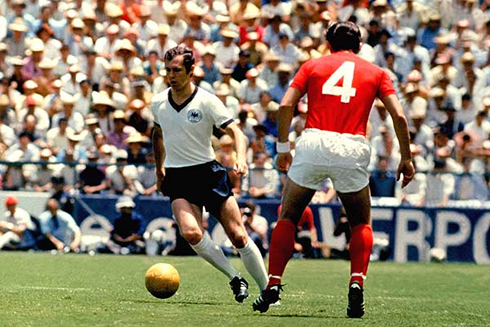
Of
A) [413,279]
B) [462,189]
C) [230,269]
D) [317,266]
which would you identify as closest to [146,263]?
[317,266]

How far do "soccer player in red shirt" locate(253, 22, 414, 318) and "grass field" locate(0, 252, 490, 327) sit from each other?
0.51m

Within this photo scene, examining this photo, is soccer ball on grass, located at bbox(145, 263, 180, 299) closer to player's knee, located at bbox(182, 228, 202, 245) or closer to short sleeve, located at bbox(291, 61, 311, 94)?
player's knee, located at bbox(182, 228, 202, 245)

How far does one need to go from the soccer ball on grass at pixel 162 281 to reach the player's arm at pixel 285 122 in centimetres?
180

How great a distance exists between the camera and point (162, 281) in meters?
10.3

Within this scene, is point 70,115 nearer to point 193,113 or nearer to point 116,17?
point 116,17

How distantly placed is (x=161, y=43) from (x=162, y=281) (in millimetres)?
11500

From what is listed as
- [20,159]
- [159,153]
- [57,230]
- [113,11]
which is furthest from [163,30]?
[159,153]

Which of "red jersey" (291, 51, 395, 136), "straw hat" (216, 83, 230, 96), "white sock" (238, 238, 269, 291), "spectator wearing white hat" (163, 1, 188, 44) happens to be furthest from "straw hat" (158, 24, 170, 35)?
"red jersey" (291, 51, 395, 136)

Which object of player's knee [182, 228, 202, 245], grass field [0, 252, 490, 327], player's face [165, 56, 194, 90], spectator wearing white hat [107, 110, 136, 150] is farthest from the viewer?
spectator wearing white hat [107, 110, 136, 150]

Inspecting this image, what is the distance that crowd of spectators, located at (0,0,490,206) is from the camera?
62.1 ft

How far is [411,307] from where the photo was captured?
34.5 ft

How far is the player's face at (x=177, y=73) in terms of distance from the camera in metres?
10.0

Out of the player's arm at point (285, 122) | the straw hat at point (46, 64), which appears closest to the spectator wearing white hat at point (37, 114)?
the straw hat at point (46, 64)

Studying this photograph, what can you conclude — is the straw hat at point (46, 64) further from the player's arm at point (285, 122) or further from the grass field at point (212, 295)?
the player's arm at point (285, 122)
